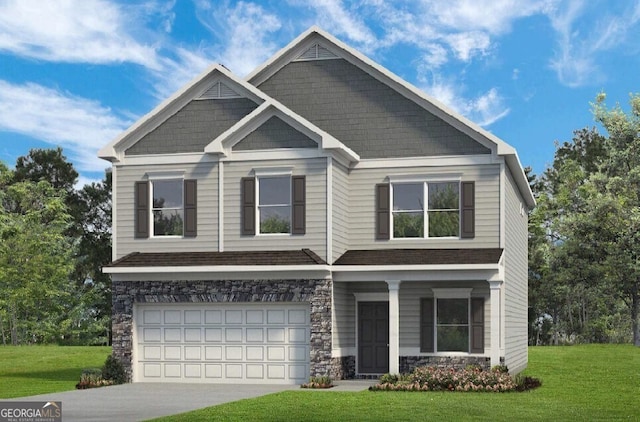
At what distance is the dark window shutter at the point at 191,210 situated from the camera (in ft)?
91.2

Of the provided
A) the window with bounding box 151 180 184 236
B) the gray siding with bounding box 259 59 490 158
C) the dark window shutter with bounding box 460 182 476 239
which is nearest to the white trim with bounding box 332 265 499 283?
the dark window shutter with bounding box 460 182 476 239

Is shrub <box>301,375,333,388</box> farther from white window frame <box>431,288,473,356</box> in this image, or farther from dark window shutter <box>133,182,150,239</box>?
dark window shutter <box>133,182,150,239</box>

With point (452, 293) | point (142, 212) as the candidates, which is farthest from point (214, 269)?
point (452, 293)

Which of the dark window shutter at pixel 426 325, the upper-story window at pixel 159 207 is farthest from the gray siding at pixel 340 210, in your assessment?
the upper-story window at pixel 159 207

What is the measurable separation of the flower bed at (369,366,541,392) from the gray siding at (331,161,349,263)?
3977mm

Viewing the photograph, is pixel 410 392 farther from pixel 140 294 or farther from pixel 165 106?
pixel 165 106

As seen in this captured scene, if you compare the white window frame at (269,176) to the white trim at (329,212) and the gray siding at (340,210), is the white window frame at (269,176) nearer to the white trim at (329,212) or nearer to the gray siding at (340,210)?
the white trim at (329,212)

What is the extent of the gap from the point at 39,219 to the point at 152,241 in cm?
2946

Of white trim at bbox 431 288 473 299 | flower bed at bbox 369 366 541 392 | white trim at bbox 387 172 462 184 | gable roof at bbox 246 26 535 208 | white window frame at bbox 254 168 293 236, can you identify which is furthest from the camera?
white trim at bbox 387 172 462 184

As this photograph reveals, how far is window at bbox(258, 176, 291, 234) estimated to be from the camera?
88.8ft

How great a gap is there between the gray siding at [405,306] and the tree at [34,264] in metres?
29.5

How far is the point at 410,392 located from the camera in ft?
78.1

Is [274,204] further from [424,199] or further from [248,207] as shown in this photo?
[424,199]

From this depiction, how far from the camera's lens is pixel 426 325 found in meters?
27.6
